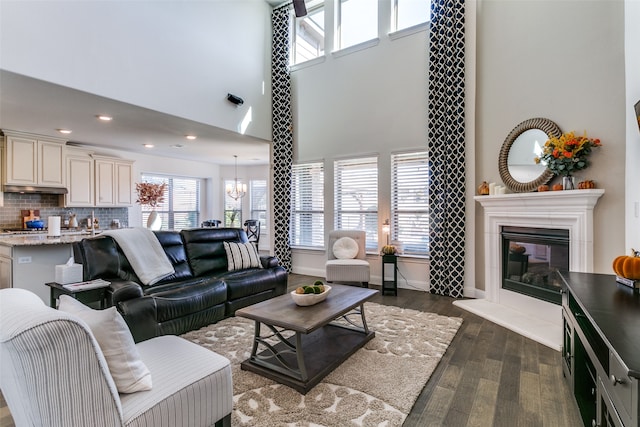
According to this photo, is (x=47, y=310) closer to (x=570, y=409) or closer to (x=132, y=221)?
(x=570, y=409)

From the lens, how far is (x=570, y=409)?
2049 mm

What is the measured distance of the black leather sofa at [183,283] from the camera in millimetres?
2955

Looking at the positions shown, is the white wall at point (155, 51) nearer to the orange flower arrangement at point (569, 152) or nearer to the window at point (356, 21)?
the window at point (356, 21)

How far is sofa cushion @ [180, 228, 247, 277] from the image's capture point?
165 inches

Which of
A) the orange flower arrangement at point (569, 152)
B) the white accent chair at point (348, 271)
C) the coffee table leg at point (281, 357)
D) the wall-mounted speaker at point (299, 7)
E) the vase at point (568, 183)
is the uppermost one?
the wall-mounted speaker at point (299, 7)

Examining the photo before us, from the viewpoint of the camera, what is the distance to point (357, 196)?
5.73m

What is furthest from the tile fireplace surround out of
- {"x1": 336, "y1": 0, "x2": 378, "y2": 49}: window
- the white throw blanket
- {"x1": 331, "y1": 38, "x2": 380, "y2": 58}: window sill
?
the white throw blanket

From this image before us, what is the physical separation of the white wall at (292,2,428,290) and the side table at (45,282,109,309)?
3.75 meters

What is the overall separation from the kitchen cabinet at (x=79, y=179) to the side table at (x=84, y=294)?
4.20 m

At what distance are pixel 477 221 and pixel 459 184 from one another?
60 centimetres

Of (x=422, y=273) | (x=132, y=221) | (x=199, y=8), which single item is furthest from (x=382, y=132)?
(x=132, y=221)

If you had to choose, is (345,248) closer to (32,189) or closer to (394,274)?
(394,274)

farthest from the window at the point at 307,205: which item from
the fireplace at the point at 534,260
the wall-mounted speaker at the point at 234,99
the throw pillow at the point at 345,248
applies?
the fireplace at the point at 534,260

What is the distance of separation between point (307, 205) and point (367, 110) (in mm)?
2124
